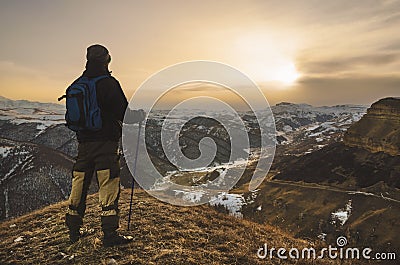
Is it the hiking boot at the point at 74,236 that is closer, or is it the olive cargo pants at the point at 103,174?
the olive cargo pants at the point at 103,174

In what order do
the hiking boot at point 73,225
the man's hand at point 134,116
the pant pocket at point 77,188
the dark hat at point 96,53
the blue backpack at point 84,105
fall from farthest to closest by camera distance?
1. the hiking boot at point 73,225
2. the man's hand at point 134,116
3. the pant pocket at point 77,188
4. the dark hat at point 96,53
5. the blue backpack at point 84,105

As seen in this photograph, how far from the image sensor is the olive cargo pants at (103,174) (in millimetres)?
7504

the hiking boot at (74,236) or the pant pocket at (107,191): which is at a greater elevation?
the pant pocket at (107,191)

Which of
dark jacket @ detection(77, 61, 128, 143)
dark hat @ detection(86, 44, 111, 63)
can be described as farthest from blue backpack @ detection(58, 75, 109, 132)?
dark hat @ detection(86, 44, 111, 63)

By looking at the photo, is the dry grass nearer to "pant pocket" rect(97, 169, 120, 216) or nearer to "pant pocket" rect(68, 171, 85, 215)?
"pant pocket" rect(97, 169, 120, 216)

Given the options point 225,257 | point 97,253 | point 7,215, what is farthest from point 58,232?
point 7,215

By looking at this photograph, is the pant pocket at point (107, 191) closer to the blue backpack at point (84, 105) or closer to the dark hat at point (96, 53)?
the blue backpack at point (84, 105)

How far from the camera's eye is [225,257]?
8422mm

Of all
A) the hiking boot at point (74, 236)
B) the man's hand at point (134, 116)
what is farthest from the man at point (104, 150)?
the hiking boot at point (74, 236)

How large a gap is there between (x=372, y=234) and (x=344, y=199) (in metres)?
17.2

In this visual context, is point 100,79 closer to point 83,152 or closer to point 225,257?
point 83,152

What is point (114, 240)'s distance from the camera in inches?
317

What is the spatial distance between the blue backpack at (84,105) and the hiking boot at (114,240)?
2828 millimetres

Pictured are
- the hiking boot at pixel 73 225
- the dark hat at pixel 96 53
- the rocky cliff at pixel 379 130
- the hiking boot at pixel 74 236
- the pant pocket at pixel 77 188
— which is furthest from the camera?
the rocky cliff at pixel 379 130
